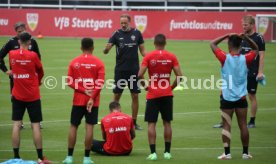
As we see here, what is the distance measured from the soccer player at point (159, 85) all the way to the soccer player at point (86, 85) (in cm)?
106

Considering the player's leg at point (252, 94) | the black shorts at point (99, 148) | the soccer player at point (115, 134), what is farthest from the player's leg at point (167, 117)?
the player's leg at point (252, 94)

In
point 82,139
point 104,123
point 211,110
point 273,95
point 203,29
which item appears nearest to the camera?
point 104,123

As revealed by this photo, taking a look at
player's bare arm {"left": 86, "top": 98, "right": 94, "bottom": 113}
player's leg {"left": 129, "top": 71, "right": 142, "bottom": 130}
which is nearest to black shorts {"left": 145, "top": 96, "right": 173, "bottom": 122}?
player's bare arm {"left": 86, "top": 98, "right": 94, "bottom": 113}

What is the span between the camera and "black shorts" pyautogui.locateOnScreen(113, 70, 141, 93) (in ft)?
55.9

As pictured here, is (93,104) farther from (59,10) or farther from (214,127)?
(59,10)

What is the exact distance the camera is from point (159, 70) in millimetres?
13336

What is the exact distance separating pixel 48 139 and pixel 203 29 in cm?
2885

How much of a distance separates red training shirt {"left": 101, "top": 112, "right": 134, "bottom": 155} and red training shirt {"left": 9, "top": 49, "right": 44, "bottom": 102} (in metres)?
1.53

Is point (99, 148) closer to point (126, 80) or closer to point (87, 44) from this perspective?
point (87, 44)

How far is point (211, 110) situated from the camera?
20.2m

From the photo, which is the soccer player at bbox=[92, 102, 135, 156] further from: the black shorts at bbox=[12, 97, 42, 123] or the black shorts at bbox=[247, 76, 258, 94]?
the black shorts at bbox=[247, 76, 258, 94]

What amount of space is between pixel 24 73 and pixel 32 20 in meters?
33.8

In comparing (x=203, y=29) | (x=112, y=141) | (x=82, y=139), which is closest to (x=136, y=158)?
(x=112, y=141)

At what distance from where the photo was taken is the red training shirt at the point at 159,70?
43.5ft
